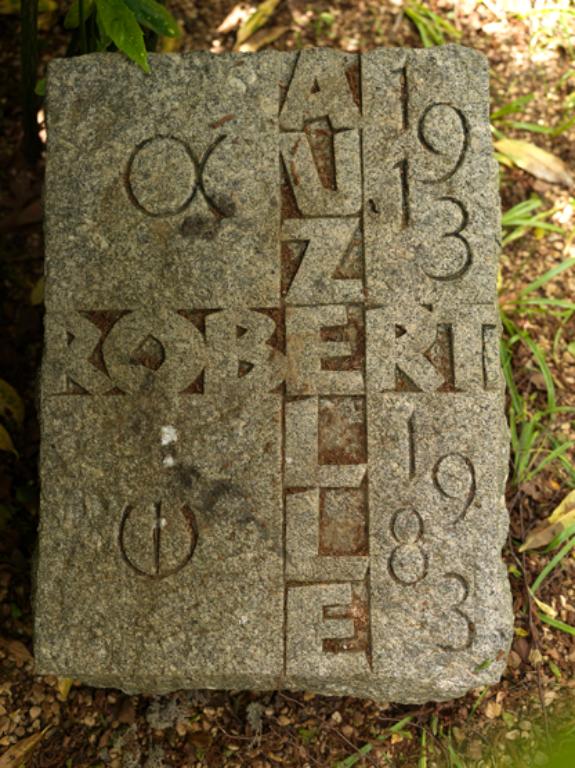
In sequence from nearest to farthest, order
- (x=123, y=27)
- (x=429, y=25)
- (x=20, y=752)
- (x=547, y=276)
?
(x=123, y=27), (x=20, y=752), (x=547, y=276), (x=429, y=25)

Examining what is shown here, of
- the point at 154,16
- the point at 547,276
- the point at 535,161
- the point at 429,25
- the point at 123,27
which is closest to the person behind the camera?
the point at 123,27

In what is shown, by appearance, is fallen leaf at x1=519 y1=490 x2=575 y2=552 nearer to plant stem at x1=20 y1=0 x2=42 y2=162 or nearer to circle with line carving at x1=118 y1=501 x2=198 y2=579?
circle with line carving at x1=118 y1=501 x2=198 y2=579

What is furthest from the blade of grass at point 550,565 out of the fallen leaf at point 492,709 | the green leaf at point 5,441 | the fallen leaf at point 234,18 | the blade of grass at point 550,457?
the fallen leaf at point 234,18

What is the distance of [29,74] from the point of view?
7.48ft

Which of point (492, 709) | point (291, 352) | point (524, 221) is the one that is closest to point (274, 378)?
point (291, 352)

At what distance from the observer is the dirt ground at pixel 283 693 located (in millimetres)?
2092

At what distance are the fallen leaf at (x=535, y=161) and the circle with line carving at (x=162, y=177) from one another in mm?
1222

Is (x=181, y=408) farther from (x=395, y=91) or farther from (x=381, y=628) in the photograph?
(x=395, y=91)

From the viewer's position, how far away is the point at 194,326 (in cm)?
181

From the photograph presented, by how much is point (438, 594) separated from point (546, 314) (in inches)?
44.6

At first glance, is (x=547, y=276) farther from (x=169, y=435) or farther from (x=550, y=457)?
(x=169, y=435)

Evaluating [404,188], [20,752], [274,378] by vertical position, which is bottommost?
[20,752]

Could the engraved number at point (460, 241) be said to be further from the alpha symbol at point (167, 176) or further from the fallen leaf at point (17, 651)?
the fallen leaf at point (17, 651)

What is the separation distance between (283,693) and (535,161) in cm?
178
